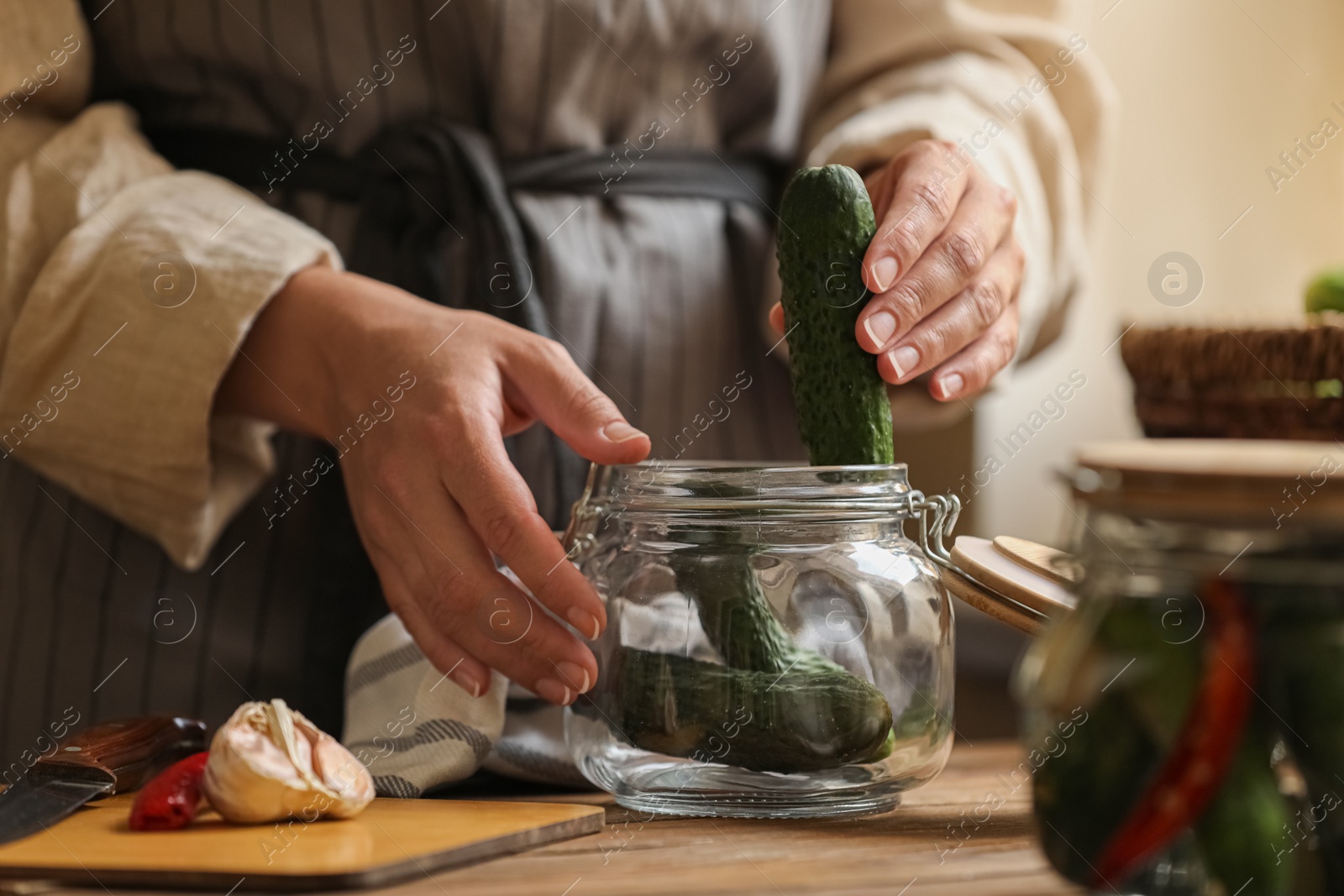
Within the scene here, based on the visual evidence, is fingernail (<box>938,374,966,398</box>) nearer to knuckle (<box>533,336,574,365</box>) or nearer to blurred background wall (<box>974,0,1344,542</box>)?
knuckle (<box>533,336,574,365</box>)

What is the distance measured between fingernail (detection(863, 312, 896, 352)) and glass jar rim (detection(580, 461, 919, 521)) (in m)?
0.05

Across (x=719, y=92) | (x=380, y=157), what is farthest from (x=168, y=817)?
(x=719, y=92)

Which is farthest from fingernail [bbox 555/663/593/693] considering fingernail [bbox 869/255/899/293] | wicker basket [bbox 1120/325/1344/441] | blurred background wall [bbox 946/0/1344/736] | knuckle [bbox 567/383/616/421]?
blurred background wall [bbox 946/0/1344/736]

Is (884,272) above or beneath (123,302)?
above

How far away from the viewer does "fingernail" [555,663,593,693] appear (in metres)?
0.50

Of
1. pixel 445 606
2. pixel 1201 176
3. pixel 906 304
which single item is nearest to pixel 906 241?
pixel 906 304

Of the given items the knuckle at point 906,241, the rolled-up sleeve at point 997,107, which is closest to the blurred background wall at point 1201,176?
the rolled-up sleeve at point 997,107

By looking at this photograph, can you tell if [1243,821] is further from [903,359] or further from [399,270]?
[399,270]

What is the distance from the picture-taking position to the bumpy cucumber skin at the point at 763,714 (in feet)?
1.49

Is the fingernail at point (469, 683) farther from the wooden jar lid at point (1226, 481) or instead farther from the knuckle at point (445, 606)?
the wooden jar lid at point (1226, 481)

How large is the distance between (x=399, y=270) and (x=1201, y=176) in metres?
1.42

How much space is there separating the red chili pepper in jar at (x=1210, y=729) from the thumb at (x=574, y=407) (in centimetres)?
26

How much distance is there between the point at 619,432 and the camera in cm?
51

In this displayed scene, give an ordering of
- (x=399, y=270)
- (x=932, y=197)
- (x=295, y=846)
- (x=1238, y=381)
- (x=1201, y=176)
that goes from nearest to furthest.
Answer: (x=295, y=846)
(x=932, y=197)
(x=399, y=270)
(x=1238, y=381)
(x=1201, y=176)
